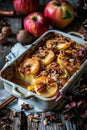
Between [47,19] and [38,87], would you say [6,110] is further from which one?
[47,19]

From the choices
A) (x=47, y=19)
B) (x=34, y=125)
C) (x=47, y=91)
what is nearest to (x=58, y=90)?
(x=47, y=91)

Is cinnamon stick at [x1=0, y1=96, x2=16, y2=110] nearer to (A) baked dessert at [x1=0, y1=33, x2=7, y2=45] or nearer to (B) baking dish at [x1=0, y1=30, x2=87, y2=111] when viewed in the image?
(B) baking dish at [x1=0, y1=30, x2=87, y2=111]

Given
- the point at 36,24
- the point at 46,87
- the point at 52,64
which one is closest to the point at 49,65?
the point at 52,64

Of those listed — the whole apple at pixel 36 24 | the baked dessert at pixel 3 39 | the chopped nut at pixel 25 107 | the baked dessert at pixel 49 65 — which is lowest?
the chopped nut at pixel 25 107

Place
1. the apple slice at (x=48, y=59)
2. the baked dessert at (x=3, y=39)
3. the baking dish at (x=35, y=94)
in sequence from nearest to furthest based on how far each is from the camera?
1. the baking dish at (x=35, y=94)
2. the apple slice at (x=48, y=59)
3. the baked dessert at (x=3, y=39)

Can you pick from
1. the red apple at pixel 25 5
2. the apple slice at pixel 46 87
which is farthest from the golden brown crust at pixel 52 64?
the red apple at pixel 25 5

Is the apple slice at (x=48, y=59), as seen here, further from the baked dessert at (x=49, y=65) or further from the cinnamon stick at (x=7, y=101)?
the cinnamon stick at (x=7, y=101)

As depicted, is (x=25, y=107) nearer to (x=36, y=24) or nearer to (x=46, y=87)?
(x=46, y=87)
